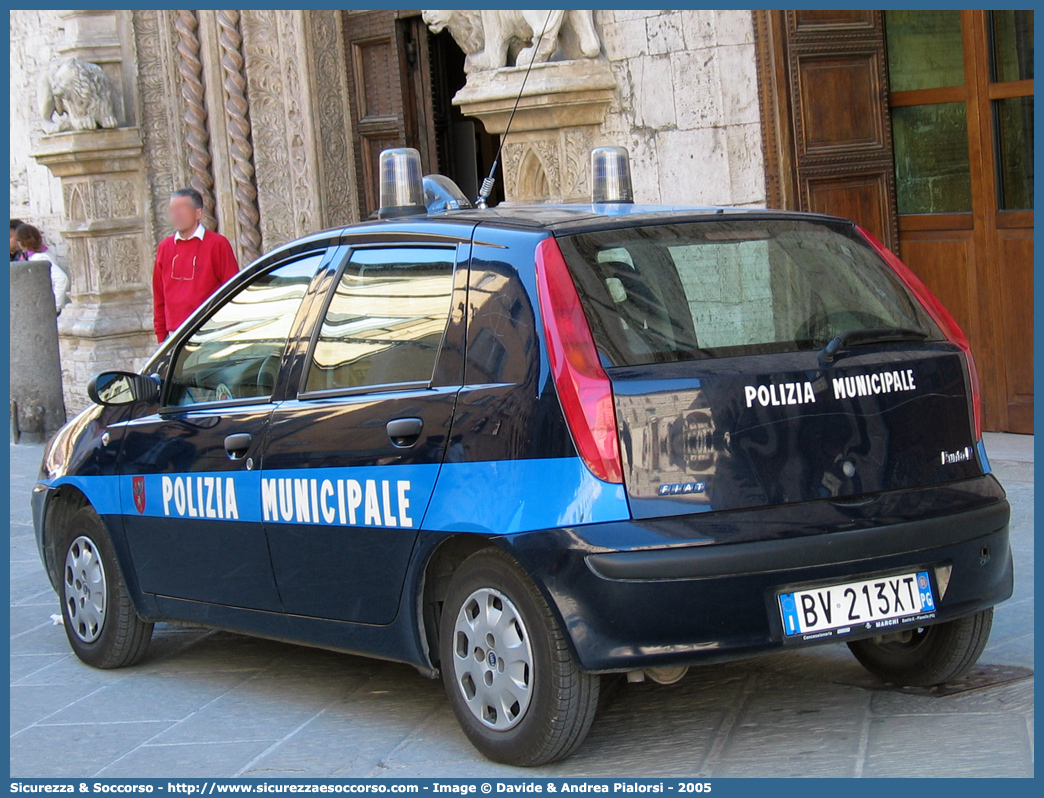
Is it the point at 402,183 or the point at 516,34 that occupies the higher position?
the point at 516,34

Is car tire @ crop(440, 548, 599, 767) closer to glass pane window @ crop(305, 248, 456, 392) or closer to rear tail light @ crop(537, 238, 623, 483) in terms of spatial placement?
rear tail light @ crop(537, 238, 623, 483)

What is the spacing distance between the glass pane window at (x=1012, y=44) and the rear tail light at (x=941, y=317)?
4.46 meters

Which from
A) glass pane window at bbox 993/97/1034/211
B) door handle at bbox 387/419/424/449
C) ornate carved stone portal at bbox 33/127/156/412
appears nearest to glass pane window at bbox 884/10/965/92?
glass pane window at bbox 993/97/1034/211

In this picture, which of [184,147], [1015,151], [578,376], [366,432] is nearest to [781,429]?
[578,376]

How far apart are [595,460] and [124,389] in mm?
2333

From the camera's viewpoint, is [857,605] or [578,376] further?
[857,605]

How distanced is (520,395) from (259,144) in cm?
982

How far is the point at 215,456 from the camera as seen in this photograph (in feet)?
16.8

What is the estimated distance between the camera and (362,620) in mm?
4598

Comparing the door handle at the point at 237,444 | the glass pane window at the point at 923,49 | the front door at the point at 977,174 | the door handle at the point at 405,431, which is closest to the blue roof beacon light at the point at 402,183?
the door handle at the point at 237,444

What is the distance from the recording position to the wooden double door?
8641mm

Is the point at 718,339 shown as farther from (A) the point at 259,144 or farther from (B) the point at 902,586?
(A) the point at 259,144

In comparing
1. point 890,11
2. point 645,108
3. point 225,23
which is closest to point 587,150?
point 645,108

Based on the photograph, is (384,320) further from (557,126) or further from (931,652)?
(557,126)
